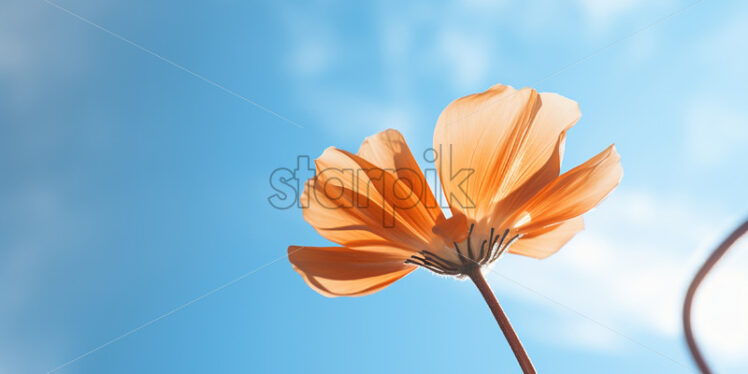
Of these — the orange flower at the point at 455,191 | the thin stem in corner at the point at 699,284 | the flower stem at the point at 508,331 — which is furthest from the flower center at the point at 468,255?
the thin stem in corner at the point at 699,284

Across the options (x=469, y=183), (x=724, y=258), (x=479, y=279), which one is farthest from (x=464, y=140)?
(x=724, y=258)

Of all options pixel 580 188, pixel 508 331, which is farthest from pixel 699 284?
pixel 580 188

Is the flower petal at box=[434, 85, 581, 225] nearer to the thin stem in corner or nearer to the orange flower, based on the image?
Answer: the orange flower

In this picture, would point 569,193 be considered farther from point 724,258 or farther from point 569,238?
point 724,258

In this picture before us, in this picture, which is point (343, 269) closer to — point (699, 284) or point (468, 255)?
point (468, 255)

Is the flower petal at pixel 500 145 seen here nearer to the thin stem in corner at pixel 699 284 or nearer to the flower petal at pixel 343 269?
the flower petal at pixel 343 269

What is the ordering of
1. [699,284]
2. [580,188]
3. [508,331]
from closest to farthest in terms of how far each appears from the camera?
[699,284] → [508,331] → [580,188]
